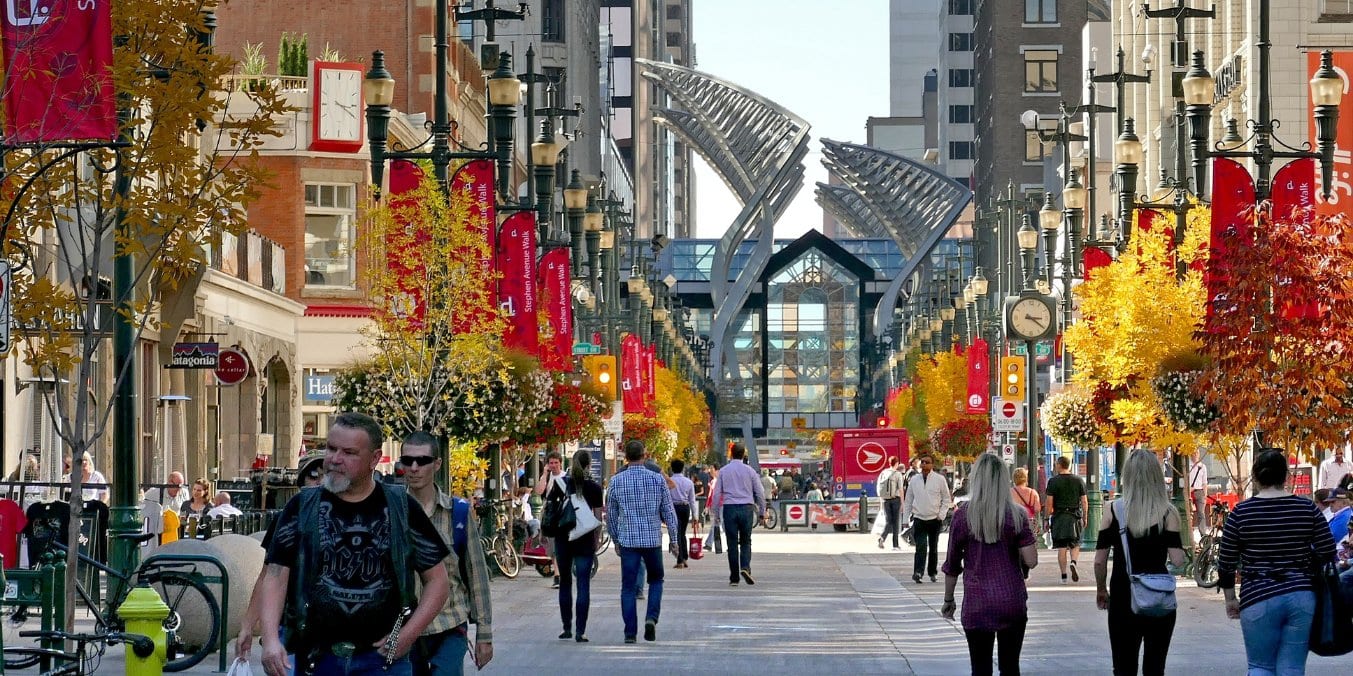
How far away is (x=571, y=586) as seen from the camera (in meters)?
19.0

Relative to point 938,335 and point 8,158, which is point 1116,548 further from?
point 938,335

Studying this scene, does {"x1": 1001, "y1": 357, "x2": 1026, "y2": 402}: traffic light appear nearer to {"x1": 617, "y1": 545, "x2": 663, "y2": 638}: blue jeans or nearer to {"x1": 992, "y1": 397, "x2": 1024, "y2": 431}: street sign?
{"x1": 992, "y1": 397, "x2": 1024, "y2": 431}: street sign

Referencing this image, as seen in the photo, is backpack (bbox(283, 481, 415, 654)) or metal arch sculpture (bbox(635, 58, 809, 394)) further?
metal arch sculpture (bbox(635, 58, 809, 394))

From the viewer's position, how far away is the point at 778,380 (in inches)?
7485

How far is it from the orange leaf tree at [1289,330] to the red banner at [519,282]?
12622 millimetres

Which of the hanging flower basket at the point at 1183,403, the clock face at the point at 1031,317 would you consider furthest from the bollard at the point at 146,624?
the clock face at the point at 1031,317

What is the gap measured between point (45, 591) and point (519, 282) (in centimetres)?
1874

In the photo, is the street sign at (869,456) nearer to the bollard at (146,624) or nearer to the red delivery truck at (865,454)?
the red delivery truck at (865,454)

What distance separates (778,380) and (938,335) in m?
89.5

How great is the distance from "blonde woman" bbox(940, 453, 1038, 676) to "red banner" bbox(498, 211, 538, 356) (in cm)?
2046

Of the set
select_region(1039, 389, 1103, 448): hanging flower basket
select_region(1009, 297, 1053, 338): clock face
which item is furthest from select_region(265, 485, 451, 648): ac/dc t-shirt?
select_region(1009, 297, 1053, 338): clock face

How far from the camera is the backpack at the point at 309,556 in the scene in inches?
294

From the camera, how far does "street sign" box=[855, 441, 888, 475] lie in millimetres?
72062

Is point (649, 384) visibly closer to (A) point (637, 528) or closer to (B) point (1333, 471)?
(B) point (1333, 471)
